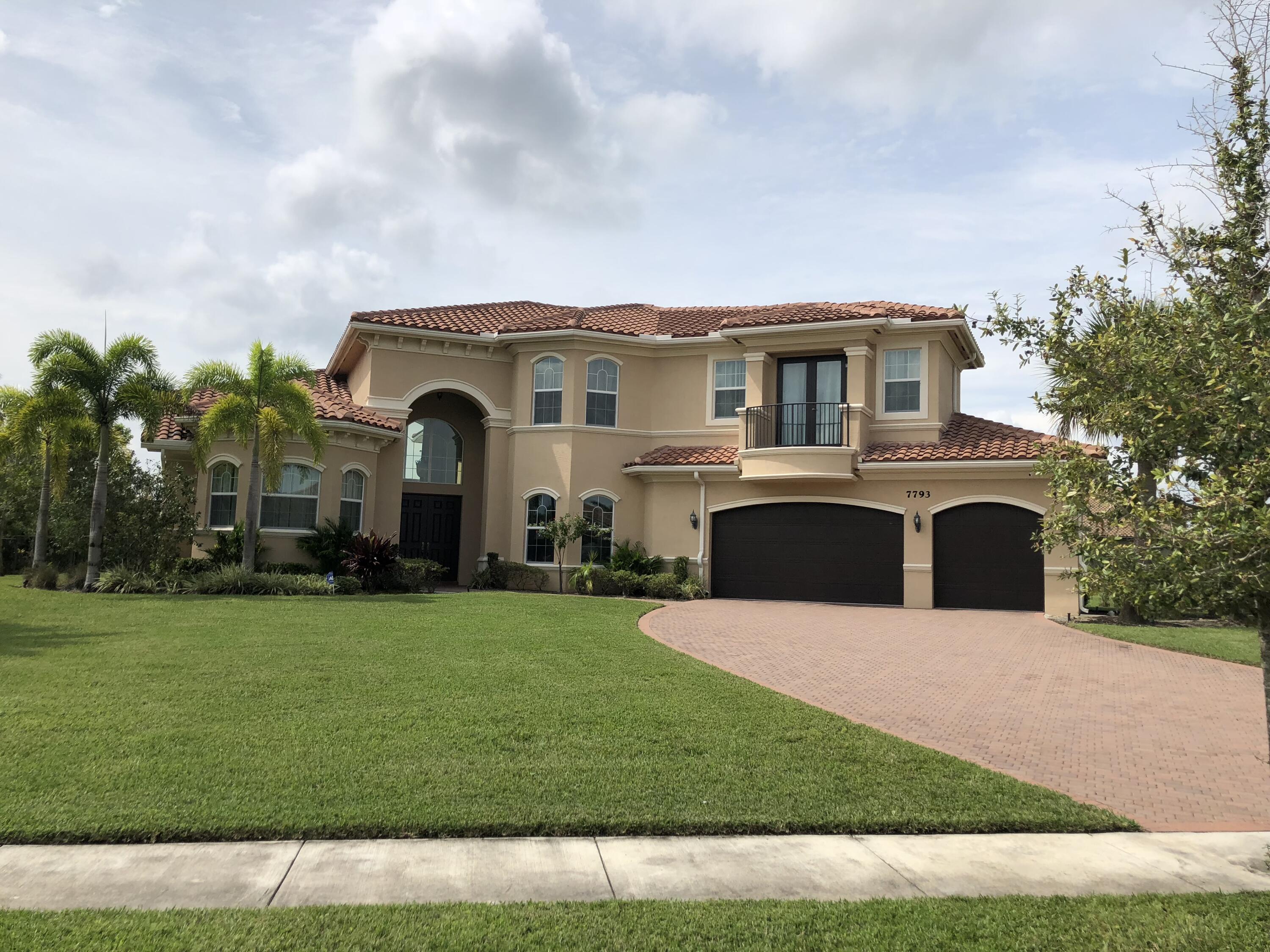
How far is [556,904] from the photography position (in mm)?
4742

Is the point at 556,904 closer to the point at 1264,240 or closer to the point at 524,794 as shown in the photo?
the point at 524,794

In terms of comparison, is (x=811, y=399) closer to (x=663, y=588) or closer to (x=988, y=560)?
(x=988, y=560)

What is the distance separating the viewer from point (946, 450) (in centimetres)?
2119

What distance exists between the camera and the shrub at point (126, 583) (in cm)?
1888

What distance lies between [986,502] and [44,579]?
70.8 ft

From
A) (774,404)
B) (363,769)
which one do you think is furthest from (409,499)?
(363,769)

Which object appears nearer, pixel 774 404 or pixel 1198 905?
pixel 1198 905

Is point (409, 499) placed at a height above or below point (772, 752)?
above

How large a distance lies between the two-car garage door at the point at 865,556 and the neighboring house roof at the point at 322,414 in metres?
8.86

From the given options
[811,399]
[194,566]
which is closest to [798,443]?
[811,399]

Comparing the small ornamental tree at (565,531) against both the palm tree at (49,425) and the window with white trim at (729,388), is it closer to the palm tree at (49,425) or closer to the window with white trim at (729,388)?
the window with white trim at (729,388)

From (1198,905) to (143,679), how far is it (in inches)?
381

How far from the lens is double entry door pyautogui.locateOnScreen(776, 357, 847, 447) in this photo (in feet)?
73.1

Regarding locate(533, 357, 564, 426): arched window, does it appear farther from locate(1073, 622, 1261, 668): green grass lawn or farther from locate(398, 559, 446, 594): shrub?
locate(1073, 622, 1261, 668): green grass lawn
